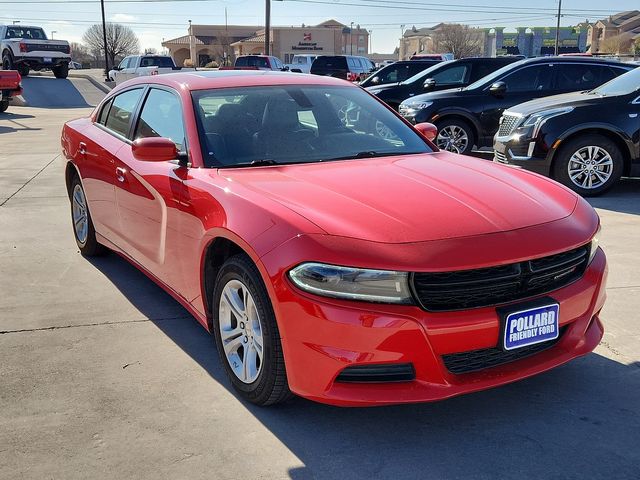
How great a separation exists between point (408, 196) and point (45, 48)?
32449 mm

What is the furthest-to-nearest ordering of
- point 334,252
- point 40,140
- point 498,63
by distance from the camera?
point 40,140 → point 498,63 → point 334,252

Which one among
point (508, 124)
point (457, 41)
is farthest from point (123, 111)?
point (457, 41)

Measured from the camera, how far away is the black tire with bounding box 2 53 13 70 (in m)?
30.9

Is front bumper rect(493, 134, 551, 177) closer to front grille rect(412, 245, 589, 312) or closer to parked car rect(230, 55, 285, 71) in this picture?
front grille rect(412, 245, 589, 312)

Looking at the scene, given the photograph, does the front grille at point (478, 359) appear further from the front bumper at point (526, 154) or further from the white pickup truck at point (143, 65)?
the white pickup truck at point (143, 65)

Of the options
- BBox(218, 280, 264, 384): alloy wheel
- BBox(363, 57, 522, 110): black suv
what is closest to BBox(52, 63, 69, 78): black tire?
BBox(363, 57, 522, 110): black suv

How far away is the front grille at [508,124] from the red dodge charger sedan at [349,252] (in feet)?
15.2

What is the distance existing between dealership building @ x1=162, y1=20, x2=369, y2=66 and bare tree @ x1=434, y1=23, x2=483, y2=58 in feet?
42.0

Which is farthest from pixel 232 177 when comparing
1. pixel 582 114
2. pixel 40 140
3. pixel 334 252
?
pixel 40 140

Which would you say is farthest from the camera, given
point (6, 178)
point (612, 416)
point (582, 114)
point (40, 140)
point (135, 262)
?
point (40, 140)

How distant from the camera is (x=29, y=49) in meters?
30.7

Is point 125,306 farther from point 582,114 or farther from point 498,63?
point 498,63

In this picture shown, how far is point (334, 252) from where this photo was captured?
8.82 feet

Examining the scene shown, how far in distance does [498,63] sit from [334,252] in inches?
446
